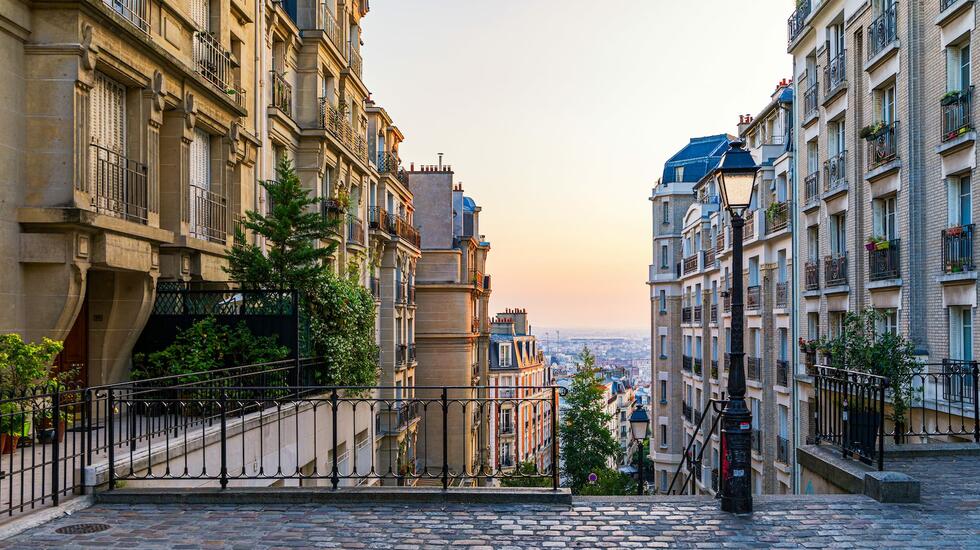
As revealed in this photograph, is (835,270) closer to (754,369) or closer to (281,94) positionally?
(754,369)

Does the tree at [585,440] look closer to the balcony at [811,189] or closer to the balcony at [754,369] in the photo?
the balcony at [754,369]

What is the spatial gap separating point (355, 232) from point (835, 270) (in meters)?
16.3

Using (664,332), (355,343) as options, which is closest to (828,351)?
(355,343)

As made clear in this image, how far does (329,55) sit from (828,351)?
17.4 m

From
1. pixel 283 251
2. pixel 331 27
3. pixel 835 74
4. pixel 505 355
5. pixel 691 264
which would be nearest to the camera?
pixel 283 251

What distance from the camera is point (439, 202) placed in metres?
49.9

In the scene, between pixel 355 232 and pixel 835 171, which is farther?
Result: pixel 355 232

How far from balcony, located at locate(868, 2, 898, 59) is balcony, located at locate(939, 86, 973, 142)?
3169 millimetres

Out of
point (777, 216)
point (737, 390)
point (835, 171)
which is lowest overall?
point (737, 390)

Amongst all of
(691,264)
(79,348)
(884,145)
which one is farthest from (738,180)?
(691,264)

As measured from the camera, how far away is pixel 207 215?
18.4m

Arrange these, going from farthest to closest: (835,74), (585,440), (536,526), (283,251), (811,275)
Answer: (585,440)
(811,275)
(835,74)
(283,251)
(536,526)

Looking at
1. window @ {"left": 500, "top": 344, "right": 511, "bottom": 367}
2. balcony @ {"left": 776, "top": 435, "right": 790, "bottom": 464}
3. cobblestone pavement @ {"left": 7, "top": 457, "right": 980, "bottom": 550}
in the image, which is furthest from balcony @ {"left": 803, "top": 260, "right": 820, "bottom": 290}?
window @ {"left": 500, "top": 344, "right": 511, "bottom": 367}

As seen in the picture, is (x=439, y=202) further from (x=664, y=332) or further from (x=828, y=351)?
(x=828, y=351)
